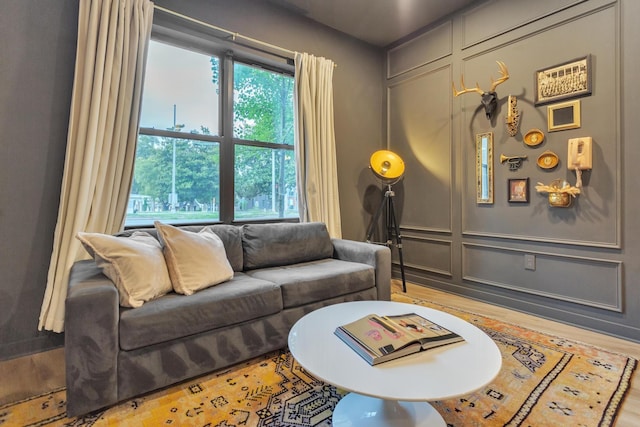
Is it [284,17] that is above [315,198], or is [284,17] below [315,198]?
above

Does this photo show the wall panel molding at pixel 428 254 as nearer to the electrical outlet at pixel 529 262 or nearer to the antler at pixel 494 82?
the electrical outlet at pixel 529 262

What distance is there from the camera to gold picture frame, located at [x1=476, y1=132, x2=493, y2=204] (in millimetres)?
3012

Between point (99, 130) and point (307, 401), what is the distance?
7.05 feet

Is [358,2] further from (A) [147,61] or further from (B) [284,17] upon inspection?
(A) [147,61]

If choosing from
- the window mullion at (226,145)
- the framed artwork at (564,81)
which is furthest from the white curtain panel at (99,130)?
the framed artwork at (564,81)

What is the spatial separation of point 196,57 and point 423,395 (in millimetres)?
3035

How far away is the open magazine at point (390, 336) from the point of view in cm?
122

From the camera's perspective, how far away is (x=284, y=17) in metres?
3.19

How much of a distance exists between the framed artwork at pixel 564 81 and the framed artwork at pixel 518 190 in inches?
25.7

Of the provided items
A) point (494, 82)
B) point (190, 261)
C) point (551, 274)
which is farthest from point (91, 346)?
point (494, 82)

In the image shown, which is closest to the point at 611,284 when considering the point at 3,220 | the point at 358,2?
the point at 358,2

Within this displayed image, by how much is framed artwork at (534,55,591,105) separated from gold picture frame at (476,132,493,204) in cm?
49

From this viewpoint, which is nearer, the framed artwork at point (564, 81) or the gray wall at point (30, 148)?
the gray wall at point (30, 148)

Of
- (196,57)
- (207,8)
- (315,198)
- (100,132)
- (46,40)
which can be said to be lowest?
(315,198)
